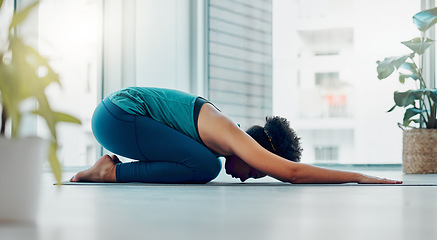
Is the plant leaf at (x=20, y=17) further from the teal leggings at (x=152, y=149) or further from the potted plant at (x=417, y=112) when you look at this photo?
the potted plant at (x=417, y=112)

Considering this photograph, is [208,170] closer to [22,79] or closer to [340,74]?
[22,79]

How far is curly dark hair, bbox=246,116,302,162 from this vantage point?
92.2 inches

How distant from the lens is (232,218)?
1.11m

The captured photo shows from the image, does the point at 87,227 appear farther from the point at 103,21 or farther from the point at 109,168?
the point at 103,21

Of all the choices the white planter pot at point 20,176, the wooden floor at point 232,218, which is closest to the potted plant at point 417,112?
the wooden floor at point 232,218

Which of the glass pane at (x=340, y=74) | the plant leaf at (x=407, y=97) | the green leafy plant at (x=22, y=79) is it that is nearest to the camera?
the green leafy plant at (x=22, y=79)

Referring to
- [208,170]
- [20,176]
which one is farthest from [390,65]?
[20,176]

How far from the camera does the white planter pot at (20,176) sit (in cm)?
94

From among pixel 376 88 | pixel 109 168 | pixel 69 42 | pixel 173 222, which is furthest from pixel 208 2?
pixel 173 222

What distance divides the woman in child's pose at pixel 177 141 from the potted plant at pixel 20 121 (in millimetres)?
1260

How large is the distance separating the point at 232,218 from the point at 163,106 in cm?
142

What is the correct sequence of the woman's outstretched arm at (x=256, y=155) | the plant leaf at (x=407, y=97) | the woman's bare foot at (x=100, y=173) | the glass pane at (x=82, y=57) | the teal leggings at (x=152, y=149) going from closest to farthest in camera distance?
the woman's outstretched arm at (x=256, y=155)
the teal leggings at (x=152, y=149)
the woman's bare foot at (x=100, y=173)
the plant leaf at (x=407, y=97)
the glass pane at (x=82, y=57)

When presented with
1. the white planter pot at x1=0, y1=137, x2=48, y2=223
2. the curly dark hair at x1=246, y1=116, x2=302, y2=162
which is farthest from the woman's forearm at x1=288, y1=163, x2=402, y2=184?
the white planter pot at x1=0, y1=137, x2=48, y2=223

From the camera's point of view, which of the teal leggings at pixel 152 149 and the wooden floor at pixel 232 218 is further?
the teal leggings at pixel 152 149
